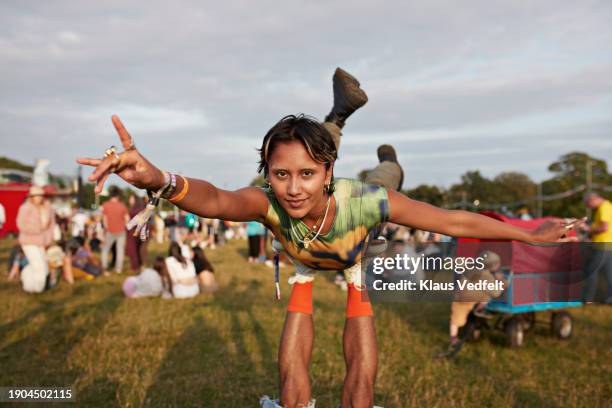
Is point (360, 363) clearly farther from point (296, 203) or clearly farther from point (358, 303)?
point (296, 203)

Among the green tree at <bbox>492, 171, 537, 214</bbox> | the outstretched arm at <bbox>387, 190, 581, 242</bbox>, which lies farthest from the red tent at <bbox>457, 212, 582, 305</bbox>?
the green tree at <bbox>492, 171, 537, 214</bbox>

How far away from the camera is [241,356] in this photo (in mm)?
6930

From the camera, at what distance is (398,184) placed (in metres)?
5.37

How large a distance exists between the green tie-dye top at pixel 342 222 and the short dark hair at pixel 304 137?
0.32 m

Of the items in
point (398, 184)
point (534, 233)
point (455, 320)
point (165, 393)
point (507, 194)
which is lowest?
point (165, 393)

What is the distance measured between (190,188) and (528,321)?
7.45 metres

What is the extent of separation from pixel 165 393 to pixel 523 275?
14.1ft

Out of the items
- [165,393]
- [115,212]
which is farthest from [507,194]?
[165,393]

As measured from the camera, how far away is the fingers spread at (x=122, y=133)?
2346 millimetres

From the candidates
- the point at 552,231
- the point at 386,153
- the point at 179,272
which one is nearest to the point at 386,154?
the point at 386,153

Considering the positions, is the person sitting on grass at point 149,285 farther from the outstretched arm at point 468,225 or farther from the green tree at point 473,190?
the green tree at point 473,190

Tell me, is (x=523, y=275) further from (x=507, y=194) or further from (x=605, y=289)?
(x=507, y=194)

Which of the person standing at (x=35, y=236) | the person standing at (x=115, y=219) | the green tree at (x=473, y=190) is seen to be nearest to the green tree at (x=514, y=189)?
the green tree at (x=473, y=190)

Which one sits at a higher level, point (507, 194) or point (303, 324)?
point (507, 194)
